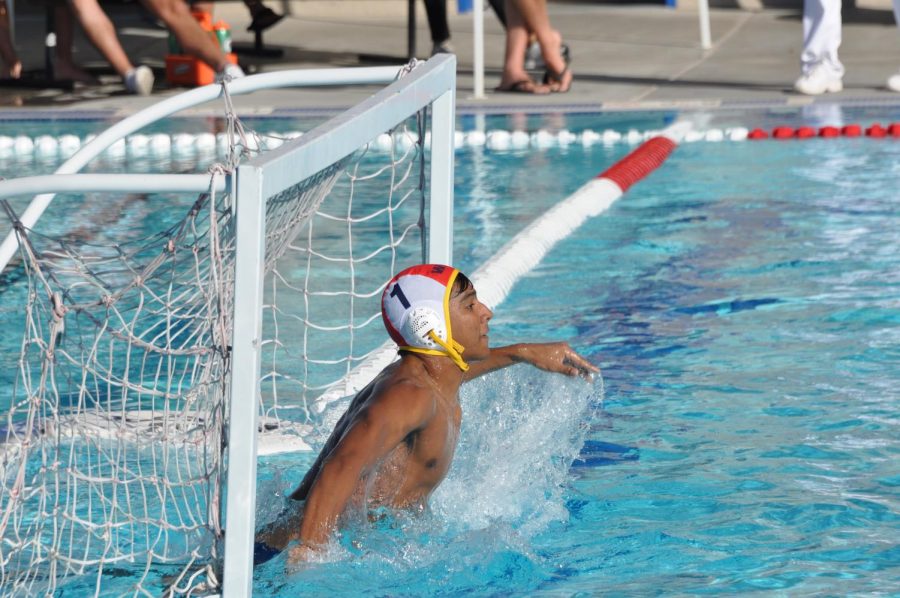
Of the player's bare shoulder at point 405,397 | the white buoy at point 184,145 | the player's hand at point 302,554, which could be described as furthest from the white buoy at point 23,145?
the player's hand at point 302,554

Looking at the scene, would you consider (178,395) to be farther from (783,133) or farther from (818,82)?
(818,82)

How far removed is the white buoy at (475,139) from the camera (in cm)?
999

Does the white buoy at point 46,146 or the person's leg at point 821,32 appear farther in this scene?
the person's leg at point 821,32

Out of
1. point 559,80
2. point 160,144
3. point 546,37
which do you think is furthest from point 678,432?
point 559,80

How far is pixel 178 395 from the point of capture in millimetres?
2984

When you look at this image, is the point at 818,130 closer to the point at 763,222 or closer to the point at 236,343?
the point at 763,222

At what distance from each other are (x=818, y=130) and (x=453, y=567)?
6.89 metres

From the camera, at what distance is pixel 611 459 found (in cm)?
425

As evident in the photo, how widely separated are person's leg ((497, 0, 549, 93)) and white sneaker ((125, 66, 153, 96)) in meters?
2.87

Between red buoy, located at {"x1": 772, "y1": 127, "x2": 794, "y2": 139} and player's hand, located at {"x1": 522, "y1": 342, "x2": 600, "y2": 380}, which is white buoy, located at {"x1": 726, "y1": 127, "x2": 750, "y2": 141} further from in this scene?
player's hand, located at {"x1": 522, "y1": 342, "x2": 600, "y2": 380}

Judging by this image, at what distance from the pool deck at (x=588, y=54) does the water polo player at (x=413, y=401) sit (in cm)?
736

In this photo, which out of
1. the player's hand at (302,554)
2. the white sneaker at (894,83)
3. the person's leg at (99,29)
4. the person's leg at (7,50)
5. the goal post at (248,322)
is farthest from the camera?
the person's leg at (7,50)

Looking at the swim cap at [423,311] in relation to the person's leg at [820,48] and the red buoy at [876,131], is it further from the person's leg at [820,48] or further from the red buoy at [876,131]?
the person's leg at [820,48]

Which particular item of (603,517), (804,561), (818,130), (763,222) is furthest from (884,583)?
(818,130)
